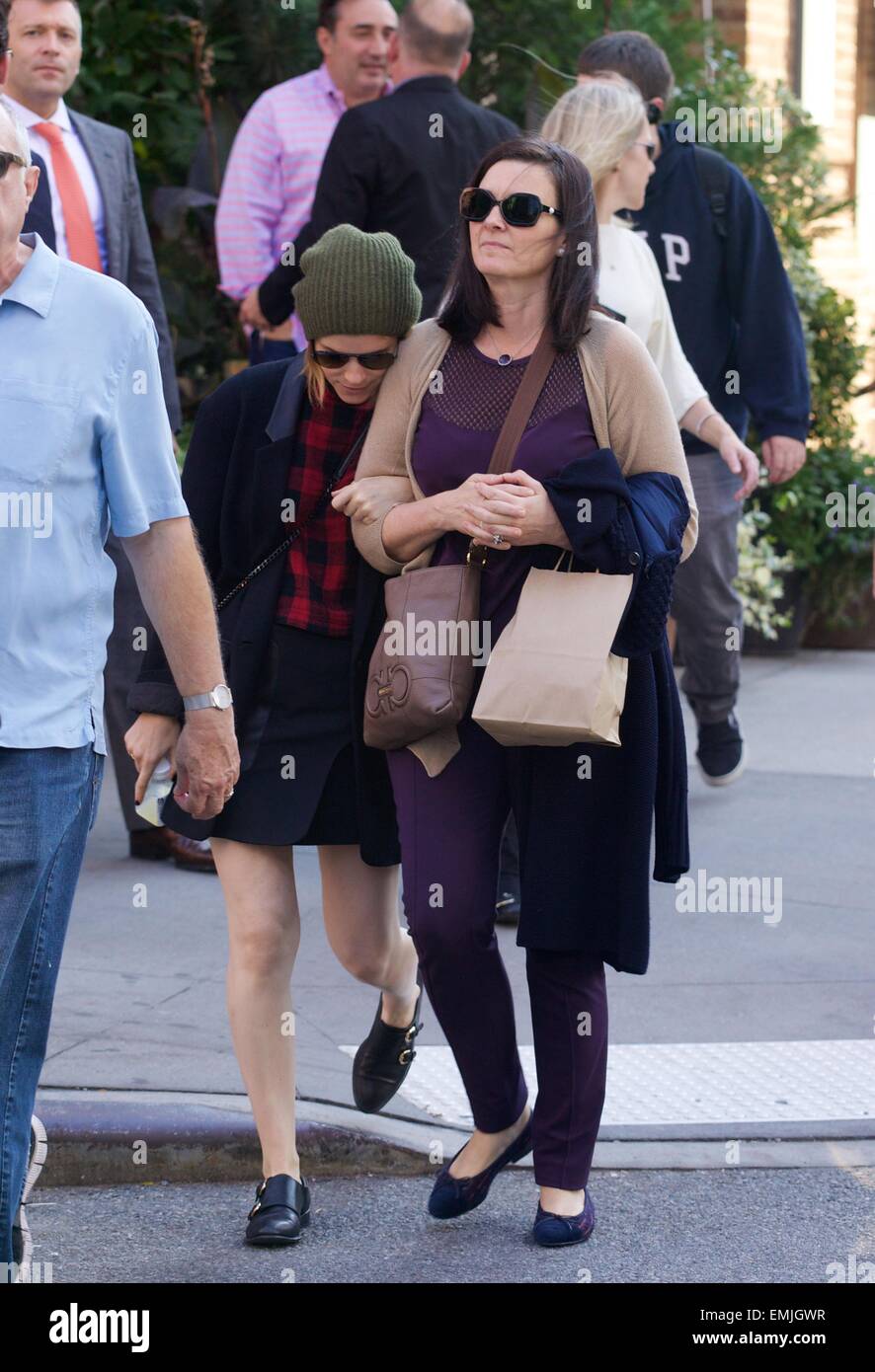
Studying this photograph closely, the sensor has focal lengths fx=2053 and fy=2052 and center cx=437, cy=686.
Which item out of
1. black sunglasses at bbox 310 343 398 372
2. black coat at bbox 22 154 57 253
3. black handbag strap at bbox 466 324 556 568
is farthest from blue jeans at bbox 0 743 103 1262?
black coat at bbox 22 154 57 253

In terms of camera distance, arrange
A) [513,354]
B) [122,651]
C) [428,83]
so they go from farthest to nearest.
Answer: [122,651]
[428,83]
[513,354]

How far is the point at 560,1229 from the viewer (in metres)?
3.79

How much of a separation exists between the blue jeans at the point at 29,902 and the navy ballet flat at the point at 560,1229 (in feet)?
3.61

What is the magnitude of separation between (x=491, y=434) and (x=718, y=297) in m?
2.96

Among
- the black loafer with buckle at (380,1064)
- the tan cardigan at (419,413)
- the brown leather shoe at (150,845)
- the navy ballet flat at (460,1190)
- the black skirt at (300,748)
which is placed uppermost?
the tan cardigan at (419,413)

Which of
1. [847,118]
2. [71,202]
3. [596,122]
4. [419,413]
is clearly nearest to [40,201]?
[71,202]

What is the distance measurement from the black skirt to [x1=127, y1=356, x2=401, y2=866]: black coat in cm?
3

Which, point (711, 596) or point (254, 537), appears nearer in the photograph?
point (254, 537)

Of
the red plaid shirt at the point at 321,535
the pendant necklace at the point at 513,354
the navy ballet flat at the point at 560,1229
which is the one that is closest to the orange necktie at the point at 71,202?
the red plaid shirt at the point at 321,535

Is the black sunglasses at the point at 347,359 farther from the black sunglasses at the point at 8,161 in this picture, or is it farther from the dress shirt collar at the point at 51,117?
the dress shirt collar at the point at 51,117

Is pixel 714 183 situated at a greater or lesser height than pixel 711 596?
greater

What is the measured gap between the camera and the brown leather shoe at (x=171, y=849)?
6.25m

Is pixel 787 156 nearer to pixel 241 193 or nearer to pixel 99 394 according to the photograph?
pixel 241 193

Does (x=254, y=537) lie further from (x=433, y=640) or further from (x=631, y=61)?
(x=631, y=61)
